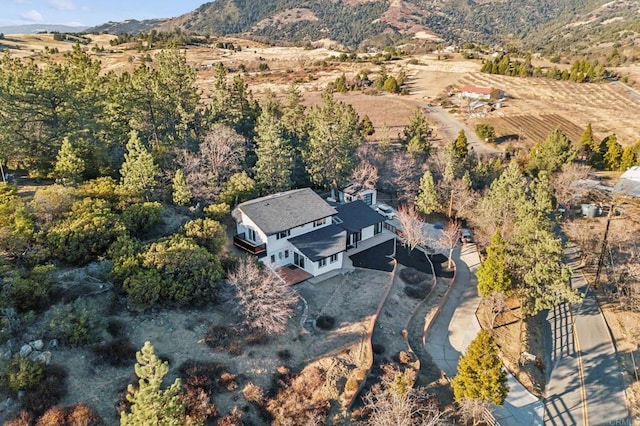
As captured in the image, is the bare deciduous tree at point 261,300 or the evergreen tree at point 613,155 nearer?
the bare deciduous tree at point 261,300

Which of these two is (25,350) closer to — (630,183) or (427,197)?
(427,197)

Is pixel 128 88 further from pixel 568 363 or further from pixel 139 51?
pixel 139 51

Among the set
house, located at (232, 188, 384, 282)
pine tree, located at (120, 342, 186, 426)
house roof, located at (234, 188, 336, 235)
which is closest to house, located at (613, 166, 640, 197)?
house, located at (232, 188, 384, 282)

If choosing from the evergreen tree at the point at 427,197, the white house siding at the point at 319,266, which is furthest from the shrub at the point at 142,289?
the evergreen tree at the point at 427,197

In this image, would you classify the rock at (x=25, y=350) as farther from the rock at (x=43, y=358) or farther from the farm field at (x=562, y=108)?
the farm field at (x=562, y=108)

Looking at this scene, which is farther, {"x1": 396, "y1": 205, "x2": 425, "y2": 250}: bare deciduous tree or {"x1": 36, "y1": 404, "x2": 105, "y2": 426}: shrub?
{"x1": 396, "y1": 205, "x2": 425, "y2": 250}: bare deciduous tree

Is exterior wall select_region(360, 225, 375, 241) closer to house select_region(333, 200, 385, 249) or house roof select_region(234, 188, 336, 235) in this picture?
house select_region(333, 200, 385, 249)
